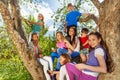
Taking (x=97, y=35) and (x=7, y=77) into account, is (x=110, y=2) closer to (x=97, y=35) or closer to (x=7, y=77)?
(x=97, y=35)

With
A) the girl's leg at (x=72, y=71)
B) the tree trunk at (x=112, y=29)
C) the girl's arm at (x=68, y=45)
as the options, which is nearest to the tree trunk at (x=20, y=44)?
the girl's arm at (x=68, y=45)

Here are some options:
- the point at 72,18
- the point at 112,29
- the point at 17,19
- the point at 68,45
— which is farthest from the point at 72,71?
the point at 17,19

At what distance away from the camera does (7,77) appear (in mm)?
18000

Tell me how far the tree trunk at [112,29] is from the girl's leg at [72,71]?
81 cm

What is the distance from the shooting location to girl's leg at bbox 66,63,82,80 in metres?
6.14

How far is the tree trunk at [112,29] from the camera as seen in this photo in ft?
22.7

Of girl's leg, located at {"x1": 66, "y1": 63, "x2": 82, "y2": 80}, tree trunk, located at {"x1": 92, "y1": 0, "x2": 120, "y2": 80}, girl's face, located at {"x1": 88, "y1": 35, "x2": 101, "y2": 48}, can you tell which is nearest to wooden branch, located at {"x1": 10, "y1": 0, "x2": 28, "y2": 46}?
tree trunk, located at {"x1": 92, "y1": 0, "x2": 120, "y2": 80}

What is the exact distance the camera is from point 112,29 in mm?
Answer: 7312

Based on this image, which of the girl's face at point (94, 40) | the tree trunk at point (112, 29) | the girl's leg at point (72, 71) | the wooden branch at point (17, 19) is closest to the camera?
the girl's face at point (94, 40)

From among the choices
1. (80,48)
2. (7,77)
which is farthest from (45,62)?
(7,77)

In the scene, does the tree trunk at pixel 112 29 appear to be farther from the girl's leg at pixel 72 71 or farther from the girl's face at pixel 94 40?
the girl's face at pixel 94 40

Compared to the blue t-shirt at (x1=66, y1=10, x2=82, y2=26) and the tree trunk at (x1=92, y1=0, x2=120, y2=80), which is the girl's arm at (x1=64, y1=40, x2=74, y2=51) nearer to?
the tree trunk at (x1=92, y1=0, x2=120, y2=80)

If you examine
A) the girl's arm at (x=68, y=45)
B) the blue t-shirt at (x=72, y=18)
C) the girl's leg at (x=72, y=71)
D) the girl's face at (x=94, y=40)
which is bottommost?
the girl's leg at (x=72, y=71)

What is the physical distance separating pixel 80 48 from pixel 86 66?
2.36 metres
